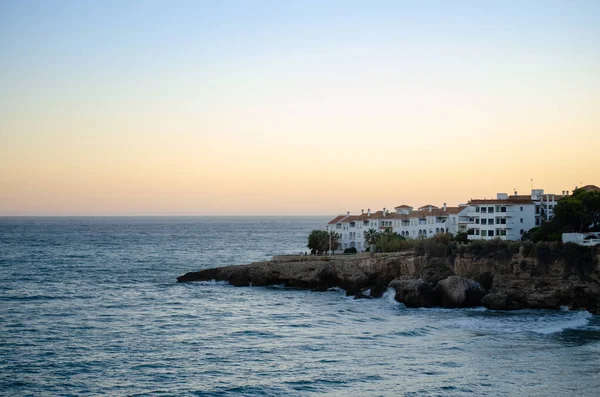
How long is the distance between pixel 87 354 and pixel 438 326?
75.6ft

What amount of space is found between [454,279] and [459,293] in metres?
1.83

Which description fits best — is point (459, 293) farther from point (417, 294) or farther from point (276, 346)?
point (276, 346)

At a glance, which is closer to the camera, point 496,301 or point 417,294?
point 496,301

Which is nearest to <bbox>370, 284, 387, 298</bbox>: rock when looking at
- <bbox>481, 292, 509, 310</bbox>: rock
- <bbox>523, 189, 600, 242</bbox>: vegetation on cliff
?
<bbox>481, 292, 509, 310</bbox>: rock

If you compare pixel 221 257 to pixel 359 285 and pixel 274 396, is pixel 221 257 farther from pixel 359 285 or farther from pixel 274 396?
pixel 274 396

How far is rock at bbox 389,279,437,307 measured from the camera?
52.6 metres

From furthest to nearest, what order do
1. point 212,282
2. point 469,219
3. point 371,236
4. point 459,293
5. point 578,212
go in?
point 371,236
point 469,219
point 212,282
point 578,212
point 459,293

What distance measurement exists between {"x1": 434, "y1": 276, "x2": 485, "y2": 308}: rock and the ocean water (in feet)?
5.92

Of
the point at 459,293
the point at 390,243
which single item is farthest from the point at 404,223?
the point at 459,293

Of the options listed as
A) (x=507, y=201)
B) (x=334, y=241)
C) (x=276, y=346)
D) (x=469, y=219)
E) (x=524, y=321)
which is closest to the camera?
(x=276, y=346)

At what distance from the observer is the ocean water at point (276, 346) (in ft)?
98.0

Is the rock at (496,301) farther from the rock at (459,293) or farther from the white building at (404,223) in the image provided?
the white building at (404,223)

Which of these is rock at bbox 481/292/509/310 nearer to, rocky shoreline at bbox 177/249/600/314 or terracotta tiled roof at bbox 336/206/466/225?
rocky shoreline at bbox 177/249/600/314

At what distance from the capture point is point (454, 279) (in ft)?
176
